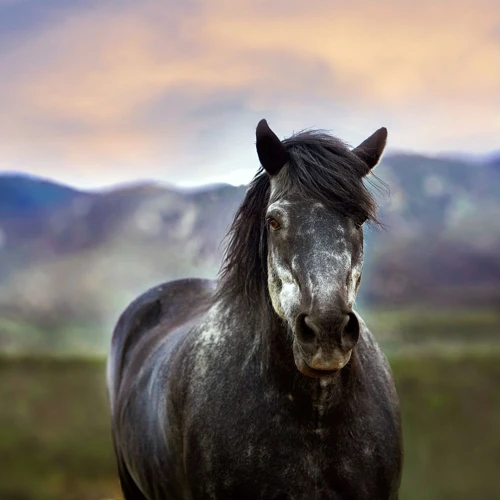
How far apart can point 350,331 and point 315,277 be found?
0.28 m

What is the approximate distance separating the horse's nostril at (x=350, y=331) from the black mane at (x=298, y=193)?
1.90 feet

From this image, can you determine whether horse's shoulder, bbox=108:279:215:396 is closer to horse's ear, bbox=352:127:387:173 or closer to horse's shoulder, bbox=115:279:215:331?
horse's shoulder, bbox=115:279:215:331

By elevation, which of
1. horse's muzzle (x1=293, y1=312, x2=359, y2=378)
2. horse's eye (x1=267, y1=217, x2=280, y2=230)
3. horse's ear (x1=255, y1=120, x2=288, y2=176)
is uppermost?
horse's ear (x1=255, y1=120, x2=288, y2=176)

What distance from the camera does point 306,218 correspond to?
3.22 metres

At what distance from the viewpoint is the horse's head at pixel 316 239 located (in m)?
2.93

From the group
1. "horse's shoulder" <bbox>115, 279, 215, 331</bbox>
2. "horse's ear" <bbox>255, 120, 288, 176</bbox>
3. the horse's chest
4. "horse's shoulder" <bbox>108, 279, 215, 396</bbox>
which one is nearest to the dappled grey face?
"horse's ear" <bbox>255, 120, 288, 176</bbox>

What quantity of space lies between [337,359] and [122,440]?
3.22m

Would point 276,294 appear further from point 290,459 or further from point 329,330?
point 290,459

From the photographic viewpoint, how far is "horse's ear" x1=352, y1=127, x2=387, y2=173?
375cm

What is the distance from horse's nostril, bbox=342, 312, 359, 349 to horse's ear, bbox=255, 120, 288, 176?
3.34ft

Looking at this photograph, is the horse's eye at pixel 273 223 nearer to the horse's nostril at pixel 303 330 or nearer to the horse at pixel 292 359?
the horse at pixel 292 359

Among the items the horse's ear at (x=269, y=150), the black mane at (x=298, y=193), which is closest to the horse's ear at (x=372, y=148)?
the black mane at (x=298, y=193)

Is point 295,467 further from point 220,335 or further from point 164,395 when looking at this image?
point 164,395

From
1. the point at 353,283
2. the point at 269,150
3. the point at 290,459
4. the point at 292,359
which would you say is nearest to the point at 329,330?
the point at 353,283
